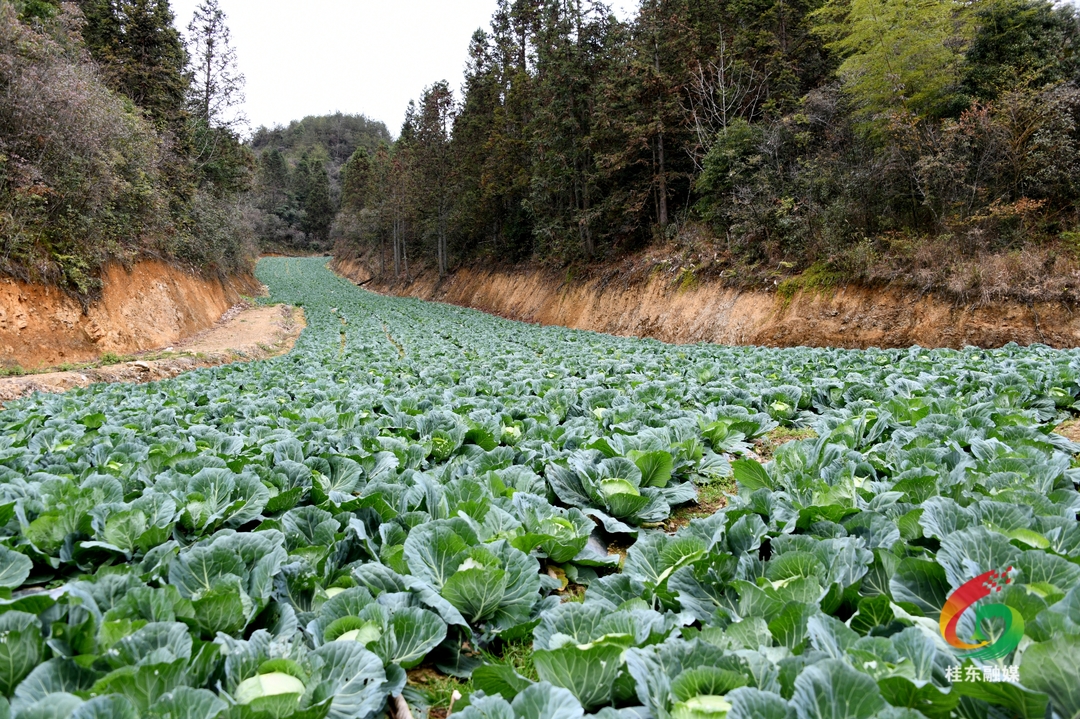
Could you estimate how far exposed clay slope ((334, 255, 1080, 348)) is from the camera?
11352 mm

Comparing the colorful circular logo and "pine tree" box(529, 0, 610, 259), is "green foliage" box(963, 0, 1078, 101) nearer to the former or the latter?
"pine tree" box(529, 0, 610, 259)

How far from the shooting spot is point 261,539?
2293 mm

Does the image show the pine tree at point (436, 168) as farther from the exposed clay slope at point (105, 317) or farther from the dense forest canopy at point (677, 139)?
the exposed clay slope at point (105, 317)

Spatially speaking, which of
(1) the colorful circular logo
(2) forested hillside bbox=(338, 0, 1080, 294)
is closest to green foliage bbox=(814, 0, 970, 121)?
(2) forested hillside bbox=(338, 0, 1080, 294)

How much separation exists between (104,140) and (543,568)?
60.7 ft

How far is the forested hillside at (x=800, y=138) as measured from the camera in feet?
39.7

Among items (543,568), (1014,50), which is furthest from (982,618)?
(1014,50)

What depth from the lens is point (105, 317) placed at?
14.2 metres

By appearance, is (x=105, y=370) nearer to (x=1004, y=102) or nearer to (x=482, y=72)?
(x=1004, y=102)

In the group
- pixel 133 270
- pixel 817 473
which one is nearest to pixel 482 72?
pixel 133 270

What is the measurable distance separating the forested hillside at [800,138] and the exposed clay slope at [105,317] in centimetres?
1526

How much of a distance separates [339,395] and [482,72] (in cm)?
3551

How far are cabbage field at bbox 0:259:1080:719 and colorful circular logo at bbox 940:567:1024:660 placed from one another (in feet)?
0.05

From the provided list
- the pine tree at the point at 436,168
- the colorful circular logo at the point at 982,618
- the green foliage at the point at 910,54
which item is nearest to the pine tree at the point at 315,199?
the pine tree at the point at 436,168
